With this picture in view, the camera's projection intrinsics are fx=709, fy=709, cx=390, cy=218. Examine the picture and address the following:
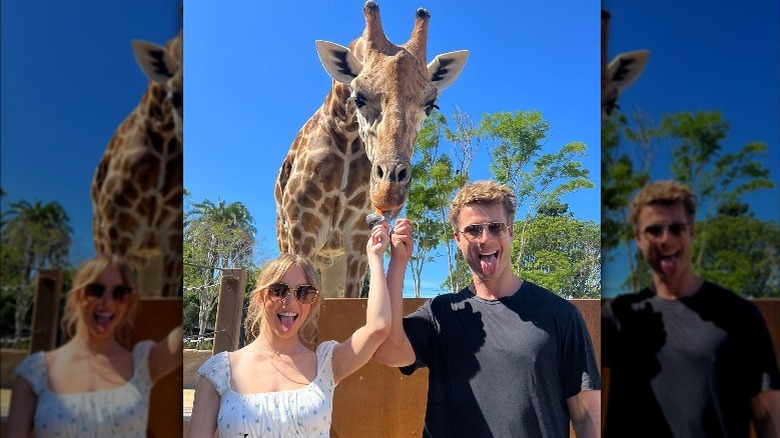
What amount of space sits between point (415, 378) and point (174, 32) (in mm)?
2458

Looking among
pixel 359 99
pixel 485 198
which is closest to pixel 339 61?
pixel 359 99

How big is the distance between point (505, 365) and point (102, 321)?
4.99 ft

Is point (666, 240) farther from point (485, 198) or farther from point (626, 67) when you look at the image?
point (485, 198)

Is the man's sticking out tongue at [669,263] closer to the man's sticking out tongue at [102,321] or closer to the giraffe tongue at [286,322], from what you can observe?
the man's sticking out tongue at [102,321]

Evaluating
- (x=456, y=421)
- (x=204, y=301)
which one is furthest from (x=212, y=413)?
(x=204, y=301)

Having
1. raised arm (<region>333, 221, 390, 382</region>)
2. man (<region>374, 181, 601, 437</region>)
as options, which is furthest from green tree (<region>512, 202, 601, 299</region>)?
raised arm (<region>333, 221, 390, 382</region>)

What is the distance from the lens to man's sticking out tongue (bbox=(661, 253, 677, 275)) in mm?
874

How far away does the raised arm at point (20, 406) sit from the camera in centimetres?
84

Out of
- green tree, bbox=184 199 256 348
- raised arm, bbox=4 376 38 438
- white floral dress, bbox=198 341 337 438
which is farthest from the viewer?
green tree, bbox=184 199 256 348

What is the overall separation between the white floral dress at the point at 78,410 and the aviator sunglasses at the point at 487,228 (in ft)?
5.44

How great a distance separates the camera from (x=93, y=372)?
0.86 metres

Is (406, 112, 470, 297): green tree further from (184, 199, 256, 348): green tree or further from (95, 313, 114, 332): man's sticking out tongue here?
(95, 313, 114, 332): man's sticking out tongue

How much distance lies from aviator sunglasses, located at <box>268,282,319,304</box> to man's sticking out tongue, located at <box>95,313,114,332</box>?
115cm

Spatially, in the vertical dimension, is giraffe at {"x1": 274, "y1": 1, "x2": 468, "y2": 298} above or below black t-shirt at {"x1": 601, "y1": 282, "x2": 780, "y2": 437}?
above
